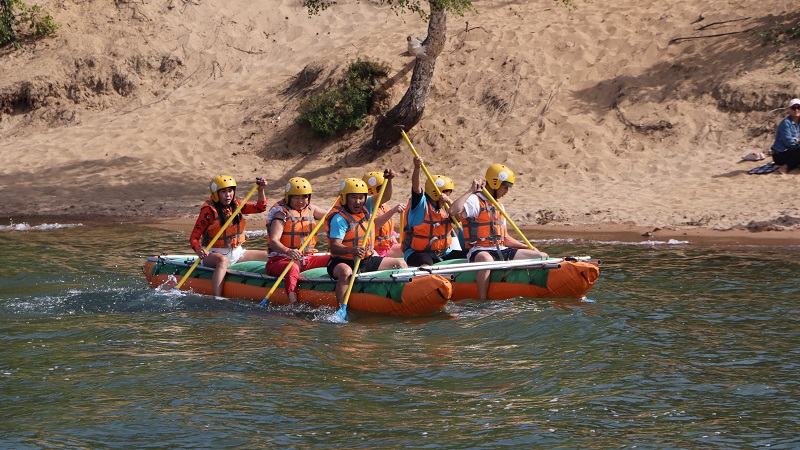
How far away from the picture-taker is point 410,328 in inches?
411

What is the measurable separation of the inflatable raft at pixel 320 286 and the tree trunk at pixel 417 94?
288 inches

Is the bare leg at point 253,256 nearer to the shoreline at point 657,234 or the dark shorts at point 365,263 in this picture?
the dark shorts at point 365,263

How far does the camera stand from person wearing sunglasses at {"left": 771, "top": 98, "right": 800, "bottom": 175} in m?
16.4

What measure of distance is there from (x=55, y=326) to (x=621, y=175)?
10.8 meters

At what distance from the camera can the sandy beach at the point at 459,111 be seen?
17.5 meters

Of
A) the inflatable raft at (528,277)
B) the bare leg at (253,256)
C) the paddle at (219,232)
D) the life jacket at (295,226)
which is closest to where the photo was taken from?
the inflatable raft at (528,277)

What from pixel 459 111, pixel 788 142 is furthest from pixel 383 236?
pixel 459 111

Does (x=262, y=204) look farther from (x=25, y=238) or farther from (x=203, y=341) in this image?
(x=25, y=238)

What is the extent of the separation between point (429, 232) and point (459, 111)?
383 inches

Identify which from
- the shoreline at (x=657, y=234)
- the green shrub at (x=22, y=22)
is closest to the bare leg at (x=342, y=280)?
the shoreline at (x=657, y=234)

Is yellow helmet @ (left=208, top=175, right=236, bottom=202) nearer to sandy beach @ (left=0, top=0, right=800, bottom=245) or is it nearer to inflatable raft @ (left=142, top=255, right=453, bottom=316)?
inflatable raft @ (left=142, top=255, right=453, bottom=316)

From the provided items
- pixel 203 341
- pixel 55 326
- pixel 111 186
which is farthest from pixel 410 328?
pixel 111 186

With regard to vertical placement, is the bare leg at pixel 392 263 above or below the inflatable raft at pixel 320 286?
above

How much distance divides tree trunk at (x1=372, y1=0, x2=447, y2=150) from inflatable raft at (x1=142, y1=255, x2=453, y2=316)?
24.0 ft
